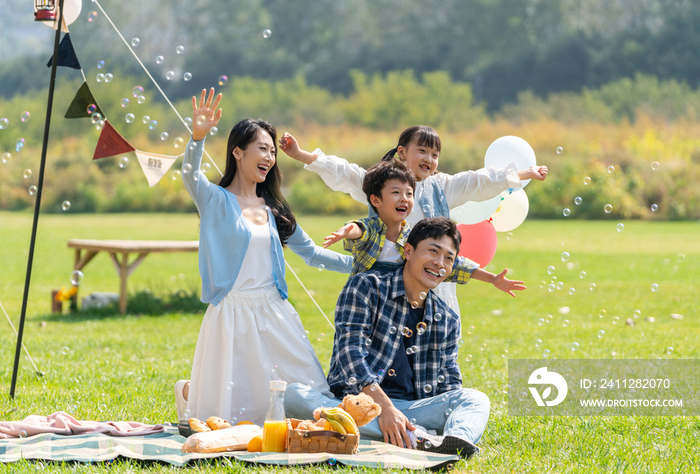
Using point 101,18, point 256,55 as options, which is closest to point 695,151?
point 256,55

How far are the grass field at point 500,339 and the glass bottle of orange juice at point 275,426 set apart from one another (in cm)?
19

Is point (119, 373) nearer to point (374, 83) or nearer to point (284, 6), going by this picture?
point (374, 83)

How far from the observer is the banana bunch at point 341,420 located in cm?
308

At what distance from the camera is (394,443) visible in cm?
324

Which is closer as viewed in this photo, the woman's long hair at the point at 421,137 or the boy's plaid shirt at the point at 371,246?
the boy's plaid shirt at the point at 371,246

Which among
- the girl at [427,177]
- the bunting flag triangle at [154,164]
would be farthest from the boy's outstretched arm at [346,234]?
the bunting flag triangle at [154,164]

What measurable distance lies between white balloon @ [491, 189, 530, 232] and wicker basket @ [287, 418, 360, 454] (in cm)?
212

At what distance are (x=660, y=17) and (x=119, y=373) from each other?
36.0m

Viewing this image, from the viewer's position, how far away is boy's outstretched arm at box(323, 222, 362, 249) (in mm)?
3342

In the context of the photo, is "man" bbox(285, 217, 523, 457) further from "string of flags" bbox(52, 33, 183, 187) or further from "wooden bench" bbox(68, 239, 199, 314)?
"wooden bench" bbox(68, 239, 199, 314)

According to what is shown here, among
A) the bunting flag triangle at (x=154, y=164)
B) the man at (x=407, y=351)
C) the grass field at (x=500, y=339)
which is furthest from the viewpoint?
the bunting flag triangle at (x=154, y=164)

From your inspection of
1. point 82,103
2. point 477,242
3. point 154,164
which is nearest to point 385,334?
point 477,242

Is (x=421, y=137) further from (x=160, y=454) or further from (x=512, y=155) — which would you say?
(x=160, y=454)

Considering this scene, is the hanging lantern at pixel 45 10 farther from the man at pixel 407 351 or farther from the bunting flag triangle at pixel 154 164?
the man at pixel 407 351
